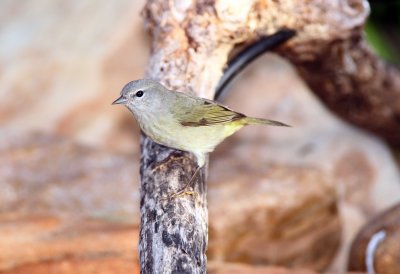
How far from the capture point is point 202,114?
14.0ft

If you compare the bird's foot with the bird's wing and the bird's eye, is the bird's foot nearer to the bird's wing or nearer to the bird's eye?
the bird's wing

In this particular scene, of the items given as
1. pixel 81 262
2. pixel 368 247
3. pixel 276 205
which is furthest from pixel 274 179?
pixel 81 262

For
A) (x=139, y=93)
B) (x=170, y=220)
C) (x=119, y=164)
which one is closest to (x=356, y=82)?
(x=119, y=164)

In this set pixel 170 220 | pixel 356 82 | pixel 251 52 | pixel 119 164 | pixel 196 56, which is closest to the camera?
pixel 170 220

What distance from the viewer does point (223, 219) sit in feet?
16.9

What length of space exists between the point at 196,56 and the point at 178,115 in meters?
0.39

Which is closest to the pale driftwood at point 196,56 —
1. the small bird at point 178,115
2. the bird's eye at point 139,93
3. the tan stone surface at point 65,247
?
the small bird at point 178,115

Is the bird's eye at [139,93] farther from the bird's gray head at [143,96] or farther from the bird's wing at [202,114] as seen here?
the bird's wing at [202,114]

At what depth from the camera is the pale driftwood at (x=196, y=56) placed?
3398mm

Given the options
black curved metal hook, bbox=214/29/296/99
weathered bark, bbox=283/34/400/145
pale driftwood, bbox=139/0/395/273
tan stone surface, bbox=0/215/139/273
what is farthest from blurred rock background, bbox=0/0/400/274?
black curved metal hook, bbox=214/29/296/99

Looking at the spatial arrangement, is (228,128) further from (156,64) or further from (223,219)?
(223,219)

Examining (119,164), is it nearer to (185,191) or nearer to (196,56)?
(196,56)

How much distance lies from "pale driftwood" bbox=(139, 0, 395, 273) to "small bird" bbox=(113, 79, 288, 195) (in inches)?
4.2

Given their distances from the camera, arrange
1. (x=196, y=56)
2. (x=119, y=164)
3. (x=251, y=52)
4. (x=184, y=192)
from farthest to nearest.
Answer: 1. (x=119, y=164)
2. (x=251, y=52)
3. (x=196, y=56)
4. (x=184, y=192)
